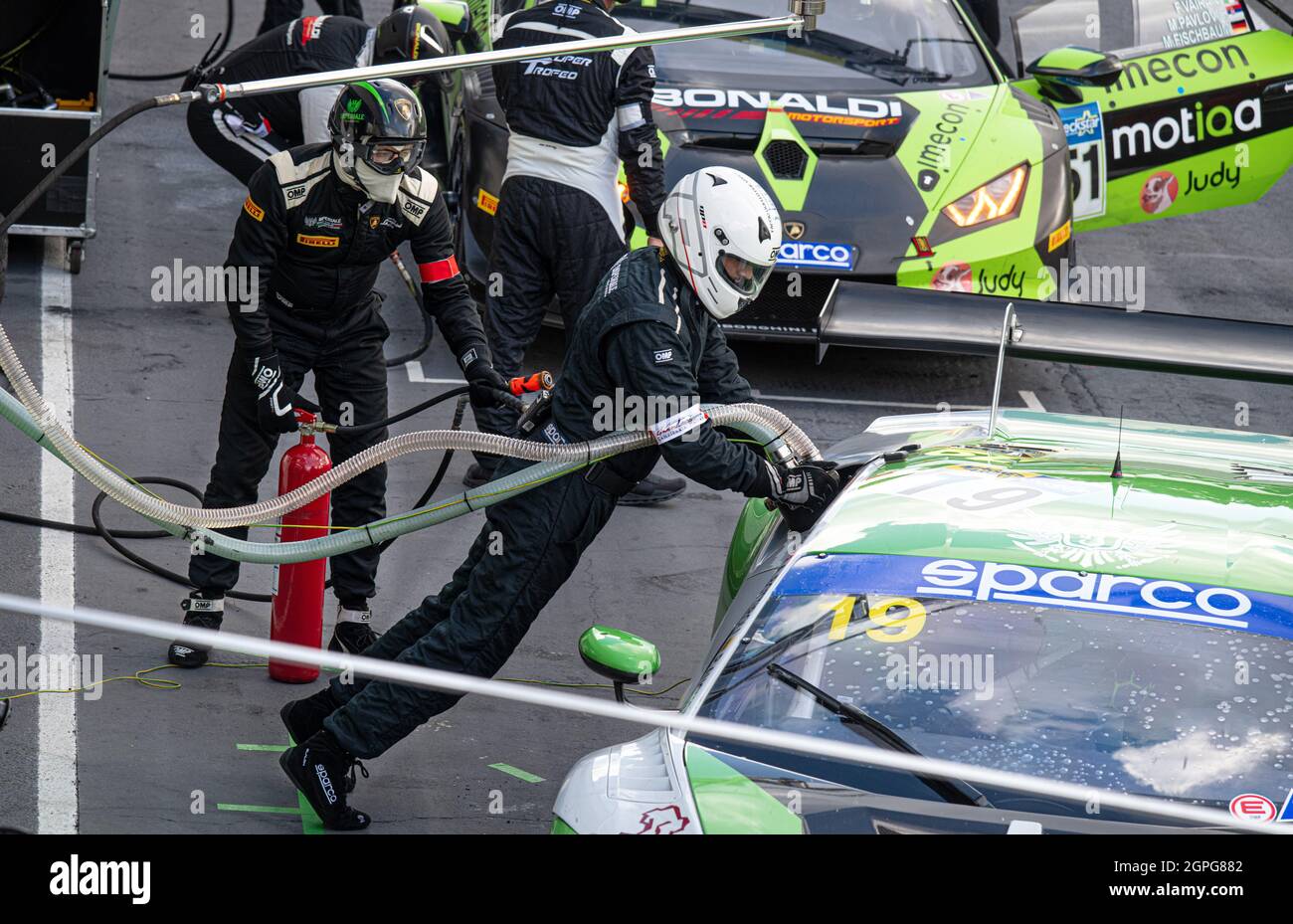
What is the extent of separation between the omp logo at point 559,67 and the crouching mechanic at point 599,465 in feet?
6.83

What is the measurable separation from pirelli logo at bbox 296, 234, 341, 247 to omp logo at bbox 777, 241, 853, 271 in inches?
106

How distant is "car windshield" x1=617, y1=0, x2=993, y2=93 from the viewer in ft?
27.0

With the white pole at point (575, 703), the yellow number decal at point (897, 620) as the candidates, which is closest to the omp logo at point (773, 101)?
the yellow number decal at point (897, 620)

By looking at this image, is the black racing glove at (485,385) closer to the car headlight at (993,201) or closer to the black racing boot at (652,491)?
the black racing boot at (652,491)

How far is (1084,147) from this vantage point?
27.5 ft

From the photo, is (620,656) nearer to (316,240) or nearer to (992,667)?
(992,667)

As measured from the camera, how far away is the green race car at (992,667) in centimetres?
343

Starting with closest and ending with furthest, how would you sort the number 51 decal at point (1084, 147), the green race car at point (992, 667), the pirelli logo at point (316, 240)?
the green race car at point (992, 667) → the pirelli logo at point (316, 240) → the number 51 decal at point (1084, 147)

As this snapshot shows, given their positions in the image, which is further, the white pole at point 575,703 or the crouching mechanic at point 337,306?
the crouching mechanic at point 337,306

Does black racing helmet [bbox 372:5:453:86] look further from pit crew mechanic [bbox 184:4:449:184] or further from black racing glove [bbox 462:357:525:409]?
black racing glove [bbox 462:357:525:409]

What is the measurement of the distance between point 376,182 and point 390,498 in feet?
6.21

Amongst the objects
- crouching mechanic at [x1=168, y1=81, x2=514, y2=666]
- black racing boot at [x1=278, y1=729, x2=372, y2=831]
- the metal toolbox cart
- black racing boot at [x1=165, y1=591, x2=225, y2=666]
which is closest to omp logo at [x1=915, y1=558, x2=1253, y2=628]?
black racing boot at [x1=278, y1=729, x2=372, y2=831]
